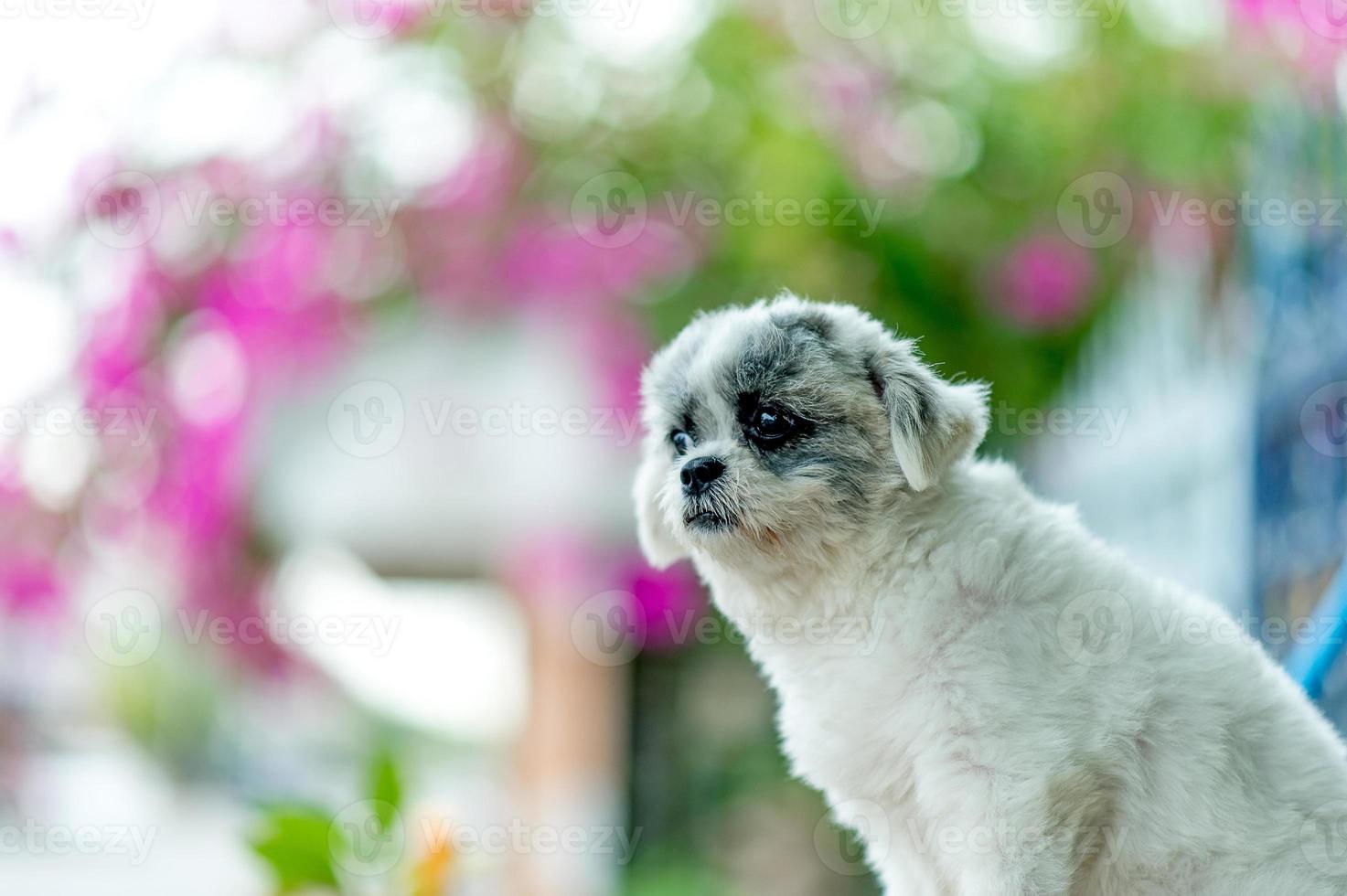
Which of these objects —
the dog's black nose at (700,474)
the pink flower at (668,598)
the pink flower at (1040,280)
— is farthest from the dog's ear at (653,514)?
the pink flower at (1040,280)

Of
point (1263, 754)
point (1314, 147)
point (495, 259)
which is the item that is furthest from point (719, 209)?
point (1263, 754)

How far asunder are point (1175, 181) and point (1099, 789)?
2.61 meters

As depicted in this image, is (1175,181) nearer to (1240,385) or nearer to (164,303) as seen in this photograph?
(1240,385)

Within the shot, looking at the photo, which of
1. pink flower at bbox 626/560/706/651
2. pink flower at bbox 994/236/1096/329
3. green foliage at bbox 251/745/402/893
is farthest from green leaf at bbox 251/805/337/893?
pink flower at bbox 994/236/1096/329

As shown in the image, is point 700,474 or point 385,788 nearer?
point 700,474

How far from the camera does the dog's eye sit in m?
1.44

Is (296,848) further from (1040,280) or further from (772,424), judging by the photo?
(1040,280)

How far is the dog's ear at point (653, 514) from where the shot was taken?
1.62 metres

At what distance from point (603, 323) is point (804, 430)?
1990 mm

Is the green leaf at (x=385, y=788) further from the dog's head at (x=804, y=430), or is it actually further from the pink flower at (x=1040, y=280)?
the pink flower at (x=1040, y=280)

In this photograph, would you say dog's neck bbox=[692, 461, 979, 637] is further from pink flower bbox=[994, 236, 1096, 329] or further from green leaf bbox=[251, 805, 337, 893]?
pink flower bbox=[994, 236, 1096, 329]

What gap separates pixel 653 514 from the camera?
1635mm

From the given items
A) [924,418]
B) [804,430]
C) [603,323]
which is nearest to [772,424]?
[804,430]

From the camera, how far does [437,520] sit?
3756mm
